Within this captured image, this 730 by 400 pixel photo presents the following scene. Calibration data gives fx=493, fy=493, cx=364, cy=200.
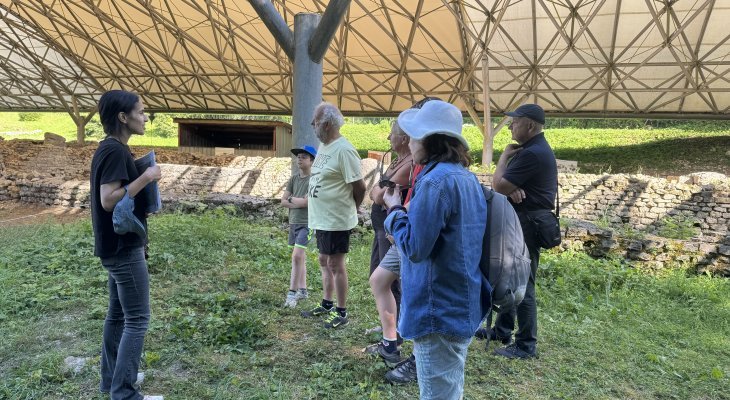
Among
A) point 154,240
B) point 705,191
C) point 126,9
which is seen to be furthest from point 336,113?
point 126,9

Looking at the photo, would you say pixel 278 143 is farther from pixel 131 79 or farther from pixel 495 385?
pixel 495 385

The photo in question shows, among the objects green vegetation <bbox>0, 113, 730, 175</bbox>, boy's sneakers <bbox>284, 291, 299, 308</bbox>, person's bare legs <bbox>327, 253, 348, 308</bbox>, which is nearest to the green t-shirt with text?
person's bare legs <bbox>327, 253, 348, 308</bbox>

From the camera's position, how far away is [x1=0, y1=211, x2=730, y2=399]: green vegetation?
321 centimetres

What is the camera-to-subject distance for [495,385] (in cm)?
335

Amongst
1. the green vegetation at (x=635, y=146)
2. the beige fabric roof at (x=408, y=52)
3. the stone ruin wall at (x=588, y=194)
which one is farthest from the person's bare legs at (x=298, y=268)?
the beige fabric roof at (x=408, y=52)

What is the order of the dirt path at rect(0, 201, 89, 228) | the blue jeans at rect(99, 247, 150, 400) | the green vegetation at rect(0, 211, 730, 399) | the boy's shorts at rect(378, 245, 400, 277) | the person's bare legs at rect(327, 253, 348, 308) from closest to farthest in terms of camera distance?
the blue jeans at rect(99, 247, 150, 400) < the boy's shorts at rect(378, 245, 400, 277) < the green vegetation at rect(0, 211, 730, 399) < the person's bare legs at rect(327, 253, 348, 308) < the dirt path at rect(0, 201, 89, 228)

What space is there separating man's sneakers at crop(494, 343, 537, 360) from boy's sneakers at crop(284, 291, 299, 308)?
1905mm

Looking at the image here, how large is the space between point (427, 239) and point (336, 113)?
6.99ft

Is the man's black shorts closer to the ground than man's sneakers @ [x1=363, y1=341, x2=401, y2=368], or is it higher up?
higher up

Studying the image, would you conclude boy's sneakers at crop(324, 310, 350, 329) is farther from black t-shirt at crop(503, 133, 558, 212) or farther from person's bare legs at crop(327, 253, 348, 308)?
black t-shirt at crop(503, 133, 558, 212)

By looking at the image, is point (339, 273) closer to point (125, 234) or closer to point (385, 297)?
point (385, 297)

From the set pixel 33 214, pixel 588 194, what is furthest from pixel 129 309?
pixel 588 194

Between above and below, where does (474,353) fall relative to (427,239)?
below

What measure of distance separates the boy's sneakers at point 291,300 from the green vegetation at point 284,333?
0.09 m
